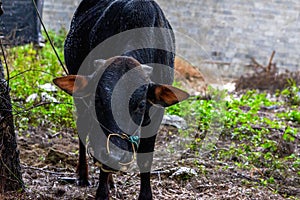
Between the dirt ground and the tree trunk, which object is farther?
the dirt ground

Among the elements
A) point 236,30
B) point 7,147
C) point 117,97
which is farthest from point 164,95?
point 236,30

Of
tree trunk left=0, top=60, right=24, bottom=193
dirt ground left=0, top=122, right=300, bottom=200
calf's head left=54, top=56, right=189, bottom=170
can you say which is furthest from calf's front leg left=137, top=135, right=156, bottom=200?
tree trunk left=0, top=60, right=24, bottom=193

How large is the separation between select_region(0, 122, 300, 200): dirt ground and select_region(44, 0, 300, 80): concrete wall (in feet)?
31.6

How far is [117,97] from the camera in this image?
3.18 meters

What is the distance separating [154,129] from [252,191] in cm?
132

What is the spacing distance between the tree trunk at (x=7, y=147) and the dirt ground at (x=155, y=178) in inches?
4.7

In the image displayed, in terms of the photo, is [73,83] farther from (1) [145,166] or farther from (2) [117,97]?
(1) [145,166]

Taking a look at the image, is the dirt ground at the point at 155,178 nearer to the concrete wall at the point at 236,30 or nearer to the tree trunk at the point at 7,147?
the tree trunk at the point at 7,147

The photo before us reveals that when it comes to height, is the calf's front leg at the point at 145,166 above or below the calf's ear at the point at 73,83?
below

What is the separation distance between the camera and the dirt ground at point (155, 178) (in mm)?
4273

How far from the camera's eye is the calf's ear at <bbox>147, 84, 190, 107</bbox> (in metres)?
3.31

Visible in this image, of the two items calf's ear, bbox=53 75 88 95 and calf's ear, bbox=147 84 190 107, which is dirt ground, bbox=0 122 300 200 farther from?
calf's ear, bbox=147 84 190 107

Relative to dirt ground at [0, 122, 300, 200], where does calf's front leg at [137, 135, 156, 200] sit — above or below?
above

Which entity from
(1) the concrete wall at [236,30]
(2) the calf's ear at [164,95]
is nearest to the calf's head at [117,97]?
(2) the calf's ear at [164,95]
